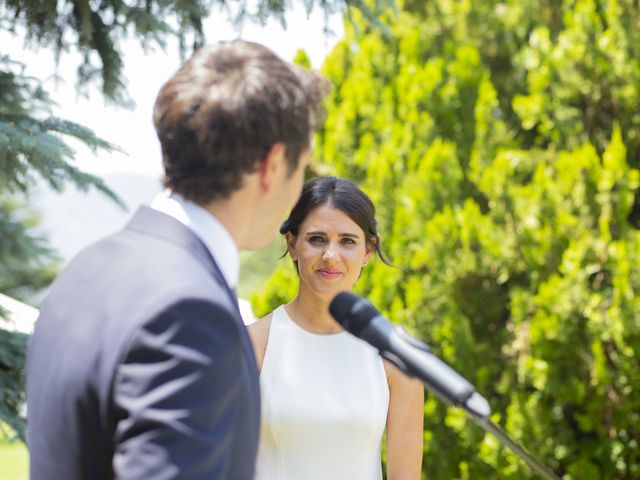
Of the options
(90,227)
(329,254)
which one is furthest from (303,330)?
(90,227)

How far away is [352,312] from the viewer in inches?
63.3

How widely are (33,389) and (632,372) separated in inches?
209

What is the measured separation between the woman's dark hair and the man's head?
1432mm

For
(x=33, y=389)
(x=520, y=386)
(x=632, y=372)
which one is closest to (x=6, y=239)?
(x=520, y=386)

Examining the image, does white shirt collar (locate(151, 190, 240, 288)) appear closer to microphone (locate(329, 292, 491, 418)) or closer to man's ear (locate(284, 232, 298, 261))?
microphone (locate(329, 292, 491, 418))

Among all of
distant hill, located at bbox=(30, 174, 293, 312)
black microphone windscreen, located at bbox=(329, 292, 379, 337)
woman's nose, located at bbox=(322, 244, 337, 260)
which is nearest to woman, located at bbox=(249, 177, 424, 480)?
woman's nose, located at bbox=(322, 244, 337, 260)

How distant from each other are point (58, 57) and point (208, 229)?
3514mm

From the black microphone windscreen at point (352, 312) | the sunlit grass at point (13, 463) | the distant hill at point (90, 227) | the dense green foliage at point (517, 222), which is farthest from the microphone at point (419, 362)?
the sunlit grass at point (13, 463)

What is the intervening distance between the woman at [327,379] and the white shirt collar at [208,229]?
1363 mm

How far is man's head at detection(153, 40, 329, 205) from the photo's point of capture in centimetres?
130

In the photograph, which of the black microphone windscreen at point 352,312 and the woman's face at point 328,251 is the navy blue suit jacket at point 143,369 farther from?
the woman's face at point 328,251

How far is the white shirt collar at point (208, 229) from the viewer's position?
1332mm

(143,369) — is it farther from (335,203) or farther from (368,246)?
(368,246)

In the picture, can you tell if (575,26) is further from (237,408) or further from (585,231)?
(237,408)
